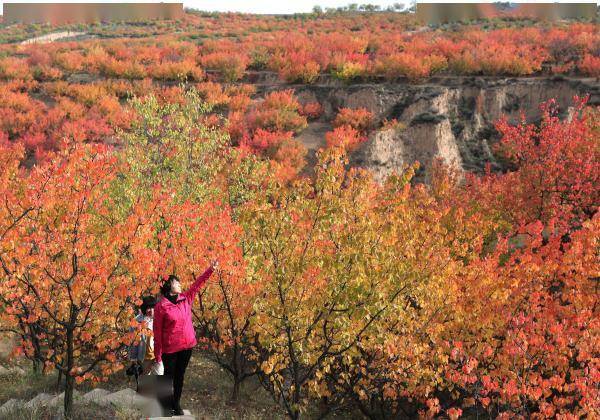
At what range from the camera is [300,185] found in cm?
1063

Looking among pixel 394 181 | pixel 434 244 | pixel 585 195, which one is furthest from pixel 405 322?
pixel 585 195

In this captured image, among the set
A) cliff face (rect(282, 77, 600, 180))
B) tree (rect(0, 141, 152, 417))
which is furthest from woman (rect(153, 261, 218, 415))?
cliff face (rect(282, 77, 600, 180))

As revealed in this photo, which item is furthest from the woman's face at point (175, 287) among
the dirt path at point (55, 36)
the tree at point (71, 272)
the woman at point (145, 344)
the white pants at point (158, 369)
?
the dirt path at point (55, 36)

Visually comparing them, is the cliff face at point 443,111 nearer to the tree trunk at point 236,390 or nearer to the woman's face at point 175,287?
the tree trunk at point 236,390

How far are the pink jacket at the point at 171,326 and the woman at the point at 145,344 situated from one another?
5.10ft

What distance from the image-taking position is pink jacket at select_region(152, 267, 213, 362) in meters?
8.76

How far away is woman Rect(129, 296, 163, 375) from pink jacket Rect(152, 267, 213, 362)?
1555 millimetres

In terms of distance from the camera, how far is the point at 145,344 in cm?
1108

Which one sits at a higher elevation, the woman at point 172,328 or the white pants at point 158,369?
the woman at point 172,328

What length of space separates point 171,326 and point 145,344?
2565 millimetres

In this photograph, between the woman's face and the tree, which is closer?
the woman's face

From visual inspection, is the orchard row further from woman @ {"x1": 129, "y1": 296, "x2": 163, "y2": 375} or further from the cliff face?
the cliff face

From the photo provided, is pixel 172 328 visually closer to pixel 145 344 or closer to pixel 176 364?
pixel 176 364

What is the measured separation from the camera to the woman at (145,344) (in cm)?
1070
